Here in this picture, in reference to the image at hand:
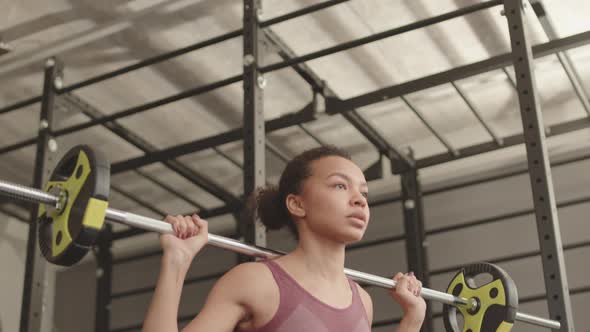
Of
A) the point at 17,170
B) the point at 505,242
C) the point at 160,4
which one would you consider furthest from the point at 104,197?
the point at 17,170

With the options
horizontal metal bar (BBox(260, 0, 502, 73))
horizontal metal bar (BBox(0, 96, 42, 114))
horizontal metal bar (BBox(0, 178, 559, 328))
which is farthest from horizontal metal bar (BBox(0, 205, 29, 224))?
horizontal metal bar (BBox(0, 178, 559, 328))

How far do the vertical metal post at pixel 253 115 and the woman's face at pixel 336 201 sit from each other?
0.88 metres

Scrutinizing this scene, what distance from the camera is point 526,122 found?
2705 millimetres

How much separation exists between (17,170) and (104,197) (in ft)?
17.2

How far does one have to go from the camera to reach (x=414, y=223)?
19.1ft

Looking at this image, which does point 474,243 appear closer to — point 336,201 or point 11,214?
point 11,214

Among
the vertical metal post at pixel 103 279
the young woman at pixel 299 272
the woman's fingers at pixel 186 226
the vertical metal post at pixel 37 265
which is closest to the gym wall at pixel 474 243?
the vertical metal post at pixel 103 279

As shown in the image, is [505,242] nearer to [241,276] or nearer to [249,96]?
[249,96]

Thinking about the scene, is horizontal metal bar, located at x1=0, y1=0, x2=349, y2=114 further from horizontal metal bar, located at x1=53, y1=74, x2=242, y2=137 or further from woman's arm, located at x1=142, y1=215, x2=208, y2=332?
woman's arm, located at x1=142, y1=215, x2=208, y2=332

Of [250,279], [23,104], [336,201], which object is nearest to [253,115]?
[336,201]

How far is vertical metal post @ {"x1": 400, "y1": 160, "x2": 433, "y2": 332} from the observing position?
18.7ft

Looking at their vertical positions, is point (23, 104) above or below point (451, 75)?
above

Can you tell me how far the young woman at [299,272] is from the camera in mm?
1395

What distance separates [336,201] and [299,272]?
0.17 m
